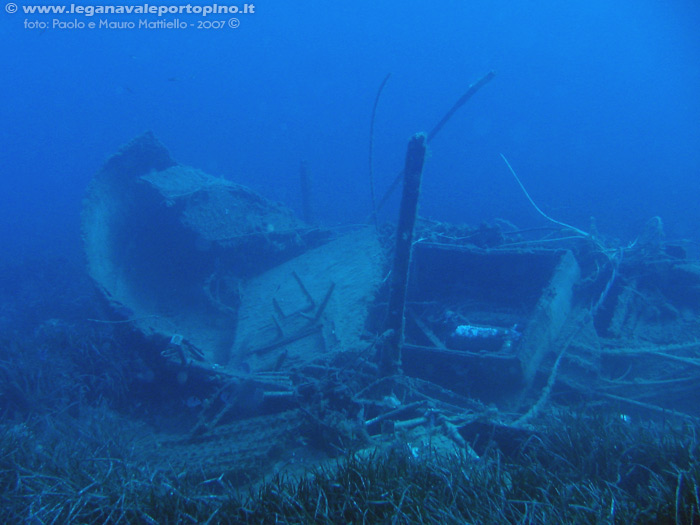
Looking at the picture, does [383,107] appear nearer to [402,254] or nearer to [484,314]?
[484,314]

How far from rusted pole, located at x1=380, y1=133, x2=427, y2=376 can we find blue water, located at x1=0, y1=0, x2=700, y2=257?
1116 centimetres

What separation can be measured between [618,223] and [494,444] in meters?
19.8

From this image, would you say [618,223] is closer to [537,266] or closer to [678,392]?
[537,266]

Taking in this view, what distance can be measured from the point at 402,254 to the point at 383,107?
7799cm

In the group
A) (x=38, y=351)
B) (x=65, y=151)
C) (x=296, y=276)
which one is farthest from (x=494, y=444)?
(x=65, y=151)

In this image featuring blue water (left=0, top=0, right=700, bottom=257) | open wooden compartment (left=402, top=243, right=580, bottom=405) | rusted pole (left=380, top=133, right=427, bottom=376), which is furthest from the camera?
blue water (left=0, top=0, right=700, bottom=257)

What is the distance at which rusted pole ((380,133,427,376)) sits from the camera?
4.31 metres

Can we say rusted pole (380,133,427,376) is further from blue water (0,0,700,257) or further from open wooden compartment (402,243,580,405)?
blue water (0,0,700,257)

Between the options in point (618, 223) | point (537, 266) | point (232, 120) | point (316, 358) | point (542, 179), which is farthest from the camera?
point (232, 120)

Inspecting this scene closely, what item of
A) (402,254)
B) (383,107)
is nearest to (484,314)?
(402,254)

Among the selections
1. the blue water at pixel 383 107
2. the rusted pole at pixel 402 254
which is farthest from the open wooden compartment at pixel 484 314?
the blue water at pixel 383 107

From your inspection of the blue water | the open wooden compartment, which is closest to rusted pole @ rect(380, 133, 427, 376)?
the open wooden compartment

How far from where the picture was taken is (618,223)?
63.5ft

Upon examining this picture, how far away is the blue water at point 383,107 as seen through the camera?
29.1 metres
